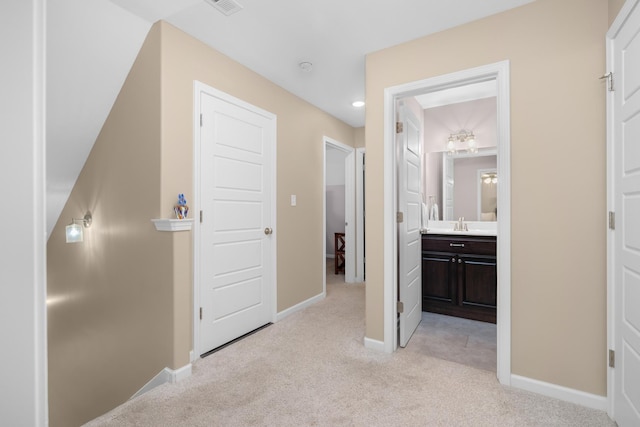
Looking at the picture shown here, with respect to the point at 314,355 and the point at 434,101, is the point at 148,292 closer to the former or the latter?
the point at 314,355

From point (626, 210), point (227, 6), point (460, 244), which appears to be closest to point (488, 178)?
point (460, 244)

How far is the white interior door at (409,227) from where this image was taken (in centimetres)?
255

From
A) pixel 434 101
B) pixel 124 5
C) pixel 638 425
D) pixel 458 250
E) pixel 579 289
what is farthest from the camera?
pixel 434 101

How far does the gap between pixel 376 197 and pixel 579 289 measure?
1.39 metres

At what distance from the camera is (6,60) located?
90 cm

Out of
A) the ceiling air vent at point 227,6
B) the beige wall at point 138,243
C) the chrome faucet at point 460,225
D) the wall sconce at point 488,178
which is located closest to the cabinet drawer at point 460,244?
the chrome faucet at point 460,225

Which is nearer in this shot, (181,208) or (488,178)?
(181,208)

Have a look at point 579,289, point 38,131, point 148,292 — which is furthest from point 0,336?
point 579,289

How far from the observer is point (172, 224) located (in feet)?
6.67

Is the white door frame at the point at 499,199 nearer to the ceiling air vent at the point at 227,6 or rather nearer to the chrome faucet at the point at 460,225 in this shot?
the ceiling air vent at the point at 227,6

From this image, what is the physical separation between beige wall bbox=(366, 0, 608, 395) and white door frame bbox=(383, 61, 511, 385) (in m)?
0.04

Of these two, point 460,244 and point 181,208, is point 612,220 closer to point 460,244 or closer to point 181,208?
point 460,244

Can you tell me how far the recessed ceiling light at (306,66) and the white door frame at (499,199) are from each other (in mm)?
775

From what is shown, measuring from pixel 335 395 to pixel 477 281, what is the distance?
1.92 metres
